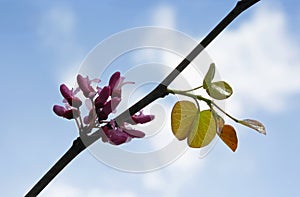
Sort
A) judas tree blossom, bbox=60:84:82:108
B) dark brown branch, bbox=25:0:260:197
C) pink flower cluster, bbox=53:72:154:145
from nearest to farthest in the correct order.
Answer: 1. dark brown branch, bbox=25:0:260:197
2. pink flower cluster, bbox=53:72:154:145
3. judas tree blossom, bbox=60:84:82:108

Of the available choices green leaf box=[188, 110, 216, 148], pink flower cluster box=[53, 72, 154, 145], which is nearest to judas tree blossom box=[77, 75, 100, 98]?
pink flower cluster box=[53, 72, 154, 145]

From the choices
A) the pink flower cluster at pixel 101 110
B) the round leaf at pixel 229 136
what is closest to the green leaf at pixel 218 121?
the round leaf at pixel 229 136

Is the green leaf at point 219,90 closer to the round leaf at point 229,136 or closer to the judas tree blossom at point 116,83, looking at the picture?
the round leaf at point 229,136

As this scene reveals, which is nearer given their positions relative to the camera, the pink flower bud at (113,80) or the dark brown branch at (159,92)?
the dark brown branch at (159,92)

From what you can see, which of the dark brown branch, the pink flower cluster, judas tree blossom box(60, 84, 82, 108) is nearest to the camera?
the dark brown branch

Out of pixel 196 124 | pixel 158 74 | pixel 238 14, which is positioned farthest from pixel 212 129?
pixel 238 14

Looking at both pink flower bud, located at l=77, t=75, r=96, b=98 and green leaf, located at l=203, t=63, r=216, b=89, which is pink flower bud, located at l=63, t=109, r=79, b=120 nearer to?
pink flower bud, located at l=77, t=75, r=96, b=98

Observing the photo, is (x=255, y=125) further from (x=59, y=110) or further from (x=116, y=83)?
(x=59, y=110)
